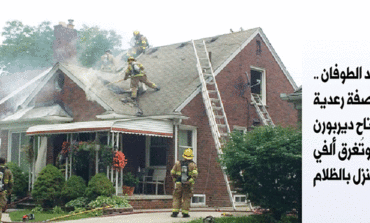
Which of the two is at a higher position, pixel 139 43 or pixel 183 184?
pixel 139 43

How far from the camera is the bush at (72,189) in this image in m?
15.5

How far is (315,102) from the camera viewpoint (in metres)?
10.5

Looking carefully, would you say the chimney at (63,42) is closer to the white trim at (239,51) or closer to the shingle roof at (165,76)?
the shingle roof at (165,76)

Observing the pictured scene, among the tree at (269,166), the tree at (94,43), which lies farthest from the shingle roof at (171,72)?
the tree at (94,43)

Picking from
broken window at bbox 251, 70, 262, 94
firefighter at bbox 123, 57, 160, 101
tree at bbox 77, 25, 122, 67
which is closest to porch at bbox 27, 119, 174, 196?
firefighter at bbox 123, 57, 160, 101

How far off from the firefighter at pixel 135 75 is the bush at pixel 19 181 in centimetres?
451

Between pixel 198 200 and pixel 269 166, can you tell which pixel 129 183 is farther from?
pixel 269 166

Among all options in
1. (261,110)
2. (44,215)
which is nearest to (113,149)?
(44,215)

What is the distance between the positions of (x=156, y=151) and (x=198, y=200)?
2104mm

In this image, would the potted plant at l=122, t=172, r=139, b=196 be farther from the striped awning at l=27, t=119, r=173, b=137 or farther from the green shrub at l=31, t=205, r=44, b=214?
the green shrub at l=31, t=205, r=44, b=214

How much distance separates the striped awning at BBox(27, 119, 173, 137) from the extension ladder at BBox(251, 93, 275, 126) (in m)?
4.48

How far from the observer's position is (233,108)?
19.6 m

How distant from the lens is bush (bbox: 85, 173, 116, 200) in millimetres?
14906

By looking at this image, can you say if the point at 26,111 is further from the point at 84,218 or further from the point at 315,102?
the point at 315,102
